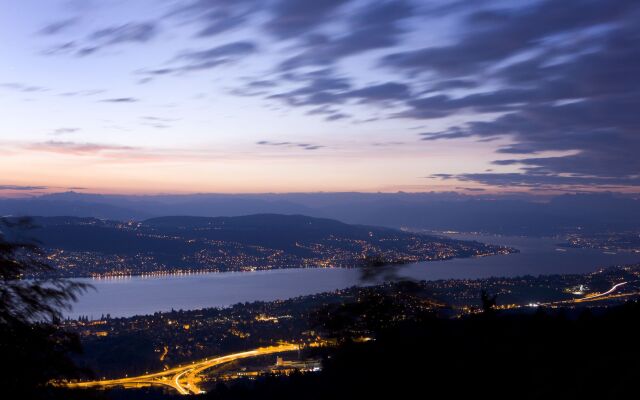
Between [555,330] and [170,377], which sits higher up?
[555,330]

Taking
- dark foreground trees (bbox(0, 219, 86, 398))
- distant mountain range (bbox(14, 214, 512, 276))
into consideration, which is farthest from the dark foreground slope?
distant mountain range (bbox(14, 214, 512, 276))

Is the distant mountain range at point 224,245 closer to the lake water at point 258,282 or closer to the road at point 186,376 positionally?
the lake water at point 258,282

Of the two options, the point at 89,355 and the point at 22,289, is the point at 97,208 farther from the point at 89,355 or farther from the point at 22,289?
the point at 22,289

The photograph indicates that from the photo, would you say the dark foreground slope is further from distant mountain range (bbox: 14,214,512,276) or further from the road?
distant mountain range (bbox: 14,214,512,276)

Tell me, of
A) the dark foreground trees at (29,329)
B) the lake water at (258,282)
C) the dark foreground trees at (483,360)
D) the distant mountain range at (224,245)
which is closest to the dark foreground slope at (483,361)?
the dark foreground trees at (483,360)

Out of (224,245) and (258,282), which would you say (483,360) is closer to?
(258,282)

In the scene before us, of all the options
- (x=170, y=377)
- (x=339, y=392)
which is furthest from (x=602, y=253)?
(x=339, y=392)

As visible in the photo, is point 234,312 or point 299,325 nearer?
point 299,325

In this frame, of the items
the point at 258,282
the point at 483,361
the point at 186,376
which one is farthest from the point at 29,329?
the point at 258,282
